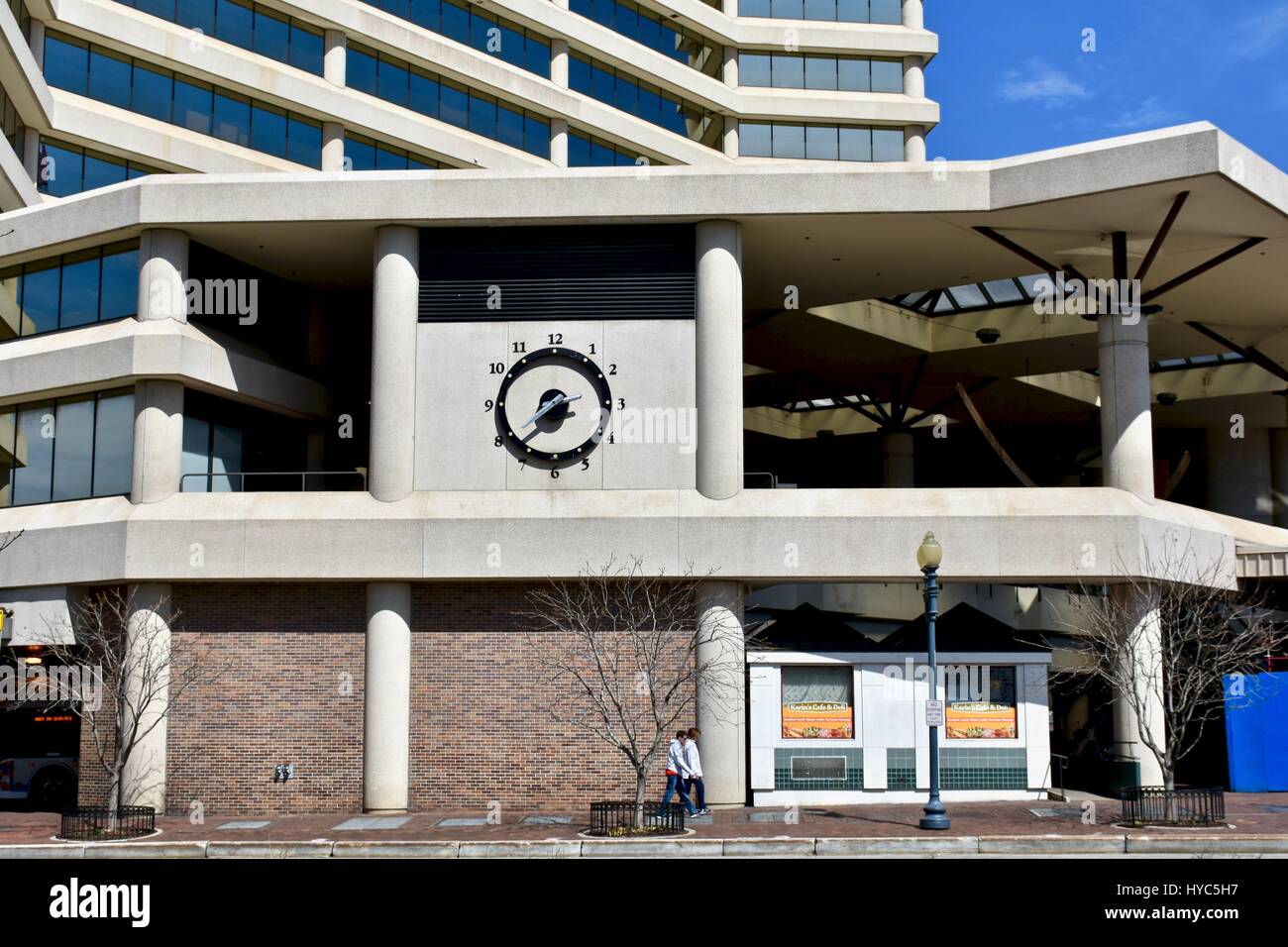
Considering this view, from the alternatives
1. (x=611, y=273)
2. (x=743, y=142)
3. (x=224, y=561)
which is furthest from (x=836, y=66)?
(x=224, y=561)

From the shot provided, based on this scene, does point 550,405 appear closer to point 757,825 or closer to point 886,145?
point 757,825

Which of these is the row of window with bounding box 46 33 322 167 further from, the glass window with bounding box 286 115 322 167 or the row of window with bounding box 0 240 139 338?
the row of window with bounding box 0 240 139 338

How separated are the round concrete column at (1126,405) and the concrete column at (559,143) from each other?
97.4ft

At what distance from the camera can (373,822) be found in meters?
26.6

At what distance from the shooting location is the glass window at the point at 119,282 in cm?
3128

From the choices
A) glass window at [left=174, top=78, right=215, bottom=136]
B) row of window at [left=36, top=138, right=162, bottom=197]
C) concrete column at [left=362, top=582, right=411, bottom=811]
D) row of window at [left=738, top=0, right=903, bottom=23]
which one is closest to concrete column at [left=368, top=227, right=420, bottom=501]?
concrete column at [left=362, top=582, right=411, bottom=811]

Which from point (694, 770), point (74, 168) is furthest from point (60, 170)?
point (694, 770)

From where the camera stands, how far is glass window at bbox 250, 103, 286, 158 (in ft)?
156

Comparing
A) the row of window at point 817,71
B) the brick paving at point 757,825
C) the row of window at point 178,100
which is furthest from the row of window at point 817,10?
the brick paving at point 757,825

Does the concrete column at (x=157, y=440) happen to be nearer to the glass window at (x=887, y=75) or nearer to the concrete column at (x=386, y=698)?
the concrete column at (x=386, y=698)

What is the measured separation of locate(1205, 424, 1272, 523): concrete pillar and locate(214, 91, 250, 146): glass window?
3441cm

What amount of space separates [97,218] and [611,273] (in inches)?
438

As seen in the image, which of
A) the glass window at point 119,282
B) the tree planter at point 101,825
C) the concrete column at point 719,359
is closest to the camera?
the tree planter at point 101,825

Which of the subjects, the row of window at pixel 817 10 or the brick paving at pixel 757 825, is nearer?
the brick paving at pixel 757 825
